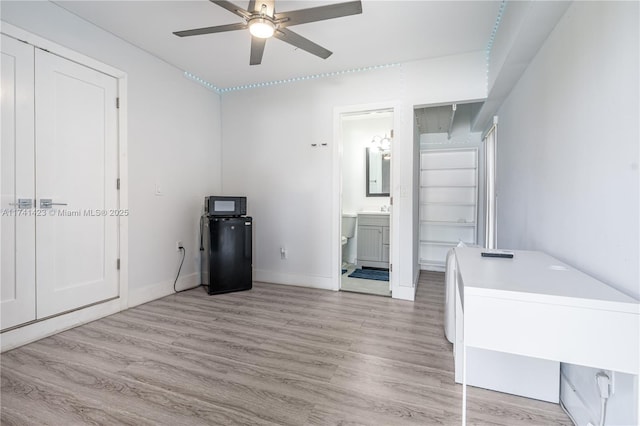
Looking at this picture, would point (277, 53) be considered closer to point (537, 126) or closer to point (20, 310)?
point (537, 126)

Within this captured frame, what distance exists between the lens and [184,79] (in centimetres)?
349

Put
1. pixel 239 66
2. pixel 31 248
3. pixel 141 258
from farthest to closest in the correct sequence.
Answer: pixel 239 66
pixel 141 258
pixel 31 248

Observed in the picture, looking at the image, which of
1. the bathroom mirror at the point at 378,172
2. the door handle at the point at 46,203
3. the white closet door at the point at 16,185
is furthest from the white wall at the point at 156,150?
the bathroom mirror at the point at 378,172

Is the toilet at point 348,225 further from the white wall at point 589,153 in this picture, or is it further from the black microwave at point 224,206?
the white wall at point 589,153

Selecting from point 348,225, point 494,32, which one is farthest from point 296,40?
point 348,225

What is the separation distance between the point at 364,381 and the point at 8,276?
259 cm

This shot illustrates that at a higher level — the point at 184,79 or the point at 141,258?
the point at 184,79

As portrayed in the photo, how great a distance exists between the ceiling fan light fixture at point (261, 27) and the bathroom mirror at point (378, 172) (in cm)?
335

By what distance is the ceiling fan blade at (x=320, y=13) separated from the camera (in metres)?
1.76

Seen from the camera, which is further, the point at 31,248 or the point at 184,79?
the point at 184,79

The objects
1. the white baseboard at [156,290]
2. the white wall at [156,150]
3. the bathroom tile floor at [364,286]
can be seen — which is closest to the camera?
the white wall at [156,150]

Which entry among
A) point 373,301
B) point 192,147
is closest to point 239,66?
point 192,147

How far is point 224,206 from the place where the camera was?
3455mm

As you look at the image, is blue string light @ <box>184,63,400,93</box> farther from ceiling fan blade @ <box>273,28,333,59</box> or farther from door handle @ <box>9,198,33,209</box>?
door handle @ <box>9,198,33,209</box>
